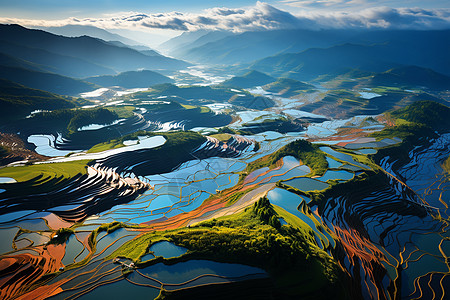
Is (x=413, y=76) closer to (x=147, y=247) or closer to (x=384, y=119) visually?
(x=384, y=119)

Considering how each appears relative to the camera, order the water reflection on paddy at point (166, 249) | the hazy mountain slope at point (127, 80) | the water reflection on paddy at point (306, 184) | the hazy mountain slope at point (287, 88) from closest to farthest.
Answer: the water reflection on paddy at point (166, 249), the water reflection on paddy at point (306, 184), the hazy mountain slope at point (287, 88), the hazy mountain slope at point (127, 80)

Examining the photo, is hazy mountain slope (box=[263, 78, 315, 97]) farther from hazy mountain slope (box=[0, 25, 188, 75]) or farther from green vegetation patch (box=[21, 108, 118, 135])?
hazy mountain slope (box=[0, 25, 188, 75])

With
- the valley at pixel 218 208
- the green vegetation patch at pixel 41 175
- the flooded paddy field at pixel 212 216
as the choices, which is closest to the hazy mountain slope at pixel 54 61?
the valley at pixel 218 208

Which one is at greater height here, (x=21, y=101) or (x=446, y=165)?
(x=21, y=101)

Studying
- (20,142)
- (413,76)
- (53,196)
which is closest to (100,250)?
(53,196)

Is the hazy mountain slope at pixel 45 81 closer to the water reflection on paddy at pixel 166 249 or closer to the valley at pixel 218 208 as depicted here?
the valley at pixel 218 208

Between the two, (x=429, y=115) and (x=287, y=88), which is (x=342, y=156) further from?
(x=287, y=88)

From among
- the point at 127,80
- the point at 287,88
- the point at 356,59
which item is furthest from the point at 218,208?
the point at 356,59
